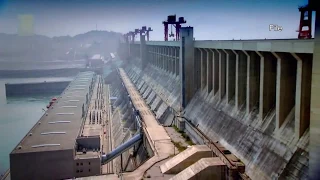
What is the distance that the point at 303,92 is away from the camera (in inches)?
700

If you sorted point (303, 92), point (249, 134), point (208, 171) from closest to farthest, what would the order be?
point (303, 92), point (208, 171), point (249, 134)

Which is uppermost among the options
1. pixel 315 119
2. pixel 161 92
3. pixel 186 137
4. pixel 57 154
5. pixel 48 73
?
pixel 315 119

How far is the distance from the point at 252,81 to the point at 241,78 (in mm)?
1915

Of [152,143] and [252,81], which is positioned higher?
[252,81]

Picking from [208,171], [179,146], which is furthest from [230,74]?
[208,171]

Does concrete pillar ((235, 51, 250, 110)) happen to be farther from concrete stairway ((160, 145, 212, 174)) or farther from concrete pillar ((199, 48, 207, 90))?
concrete pillar ((199, 48, 207, 90))

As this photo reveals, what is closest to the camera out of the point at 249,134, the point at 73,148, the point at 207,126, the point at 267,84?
the point at 267,84

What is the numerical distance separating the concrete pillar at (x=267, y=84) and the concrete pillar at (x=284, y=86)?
214cm

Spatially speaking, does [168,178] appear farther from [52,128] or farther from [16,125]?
[16,125]

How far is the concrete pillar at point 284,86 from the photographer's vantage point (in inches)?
789

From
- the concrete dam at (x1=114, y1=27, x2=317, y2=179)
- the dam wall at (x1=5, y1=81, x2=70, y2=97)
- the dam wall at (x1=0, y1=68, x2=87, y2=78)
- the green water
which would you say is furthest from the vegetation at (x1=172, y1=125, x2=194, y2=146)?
the dam wall at (x1=0, y1=68, x2=87, y2=78)

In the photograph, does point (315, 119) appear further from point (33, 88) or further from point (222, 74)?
point (33, 88)

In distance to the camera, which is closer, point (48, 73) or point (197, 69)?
point (197, 69)

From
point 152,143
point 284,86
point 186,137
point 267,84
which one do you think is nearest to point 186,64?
point 186,137
